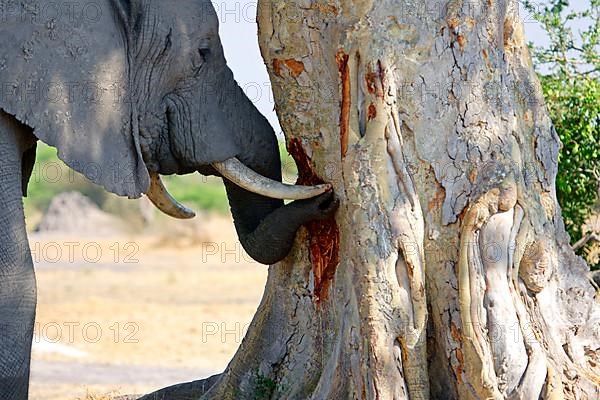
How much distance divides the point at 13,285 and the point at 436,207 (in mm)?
1720

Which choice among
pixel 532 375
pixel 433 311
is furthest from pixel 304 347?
pixel 532 375

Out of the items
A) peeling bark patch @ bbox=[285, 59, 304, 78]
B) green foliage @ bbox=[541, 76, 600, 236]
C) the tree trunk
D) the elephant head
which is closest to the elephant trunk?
the elephant head

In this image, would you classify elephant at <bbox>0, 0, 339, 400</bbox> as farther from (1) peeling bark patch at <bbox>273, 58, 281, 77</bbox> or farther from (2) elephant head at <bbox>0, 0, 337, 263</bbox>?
(1) peeling bark patch at <bbox>273, 58, 281, 77</bbox>

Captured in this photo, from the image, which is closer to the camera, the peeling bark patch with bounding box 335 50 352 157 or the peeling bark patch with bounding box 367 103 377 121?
the peeling bark patch with bounding box 367 103 377 121

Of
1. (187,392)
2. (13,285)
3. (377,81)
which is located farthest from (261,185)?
(187,392)

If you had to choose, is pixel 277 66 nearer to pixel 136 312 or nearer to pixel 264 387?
pixel 264 387

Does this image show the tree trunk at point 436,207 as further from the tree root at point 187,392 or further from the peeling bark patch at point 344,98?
the tree root at point 187,392

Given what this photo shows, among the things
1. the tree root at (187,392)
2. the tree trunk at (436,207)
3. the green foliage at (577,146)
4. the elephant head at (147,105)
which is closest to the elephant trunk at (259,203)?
the elephant head at (147,105)

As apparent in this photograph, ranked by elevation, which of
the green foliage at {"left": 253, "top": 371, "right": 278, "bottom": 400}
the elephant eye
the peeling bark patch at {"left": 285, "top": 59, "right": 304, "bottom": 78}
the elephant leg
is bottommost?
the green foliage at {"left": 253, "top": 371, "right": 278, "bottom": 400}

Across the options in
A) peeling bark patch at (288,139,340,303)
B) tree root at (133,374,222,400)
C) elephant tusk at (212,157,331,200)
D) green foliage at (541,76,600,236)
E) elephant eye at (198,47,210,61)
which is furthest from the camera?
green foliage at (541,76,600,236)

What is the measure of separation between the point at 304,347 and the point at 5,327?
1.33 metres

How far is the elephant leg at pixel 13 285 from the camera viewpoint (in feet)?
16.6

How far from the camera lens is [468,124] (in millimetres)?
5184

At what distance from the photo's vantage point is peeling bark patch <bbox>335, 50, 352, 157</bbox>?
520cm
